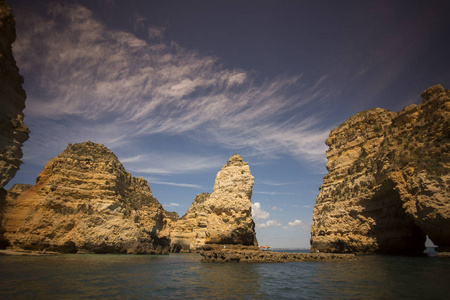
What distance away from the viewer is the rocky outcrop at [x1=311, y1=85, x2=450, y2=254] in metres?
22.5

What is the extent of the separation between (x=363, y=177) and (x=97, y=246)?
4009cm

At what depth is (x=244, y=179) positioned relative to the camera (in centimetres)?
3712

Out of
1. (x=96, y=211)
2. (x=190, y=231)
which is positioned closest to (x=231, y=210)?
(x=96, y=211)

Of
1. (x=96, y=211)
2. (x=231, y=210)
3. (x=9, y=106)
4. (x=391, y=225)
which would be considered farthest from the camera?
(x=231, y=210)

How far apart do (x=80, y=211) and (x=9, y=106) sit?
1757 cm

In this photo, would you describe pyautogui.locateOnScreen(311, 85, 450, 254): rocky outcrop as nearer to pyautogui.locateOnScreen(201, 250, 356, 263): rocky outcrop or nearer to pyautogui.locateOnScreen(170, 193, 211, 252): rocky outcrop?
pyautogui.locateOnScreen(201, 250, 356, 263): rocky outcrop

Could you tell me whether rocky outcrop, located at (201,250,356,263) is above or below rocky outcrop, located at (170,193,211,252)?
below

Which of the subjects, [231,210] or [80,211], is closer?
[80,211]

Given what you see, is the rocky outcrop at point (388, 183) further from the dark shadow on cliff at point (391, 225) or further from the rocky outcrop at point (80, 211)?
the rocky outcrop at point (80, 211)

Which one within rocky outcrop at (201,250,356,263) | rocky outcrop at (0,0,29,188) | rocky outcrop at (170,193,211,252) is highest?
rocky outcrop at (0,0,29,188)

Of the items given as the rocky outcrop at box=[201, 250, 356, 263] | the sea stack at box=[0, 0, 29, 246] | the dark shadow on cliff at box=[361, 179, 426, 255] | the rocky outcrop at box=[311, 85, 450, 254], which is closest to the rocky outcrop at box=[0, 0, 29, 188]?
the sea stack at box=[0, 0, 29, 246]

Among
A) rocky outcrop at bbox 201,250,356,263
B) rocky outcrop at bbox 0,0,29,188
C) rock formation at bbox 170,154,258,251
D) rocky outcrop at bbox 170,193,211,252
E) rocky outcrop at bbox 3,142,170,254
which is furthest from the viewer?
rocky outcrop at bbox 170,193,211,252

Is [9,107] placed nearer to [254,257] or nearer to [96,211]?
[96,211]

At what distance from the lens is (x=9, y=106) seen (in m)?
21.1
